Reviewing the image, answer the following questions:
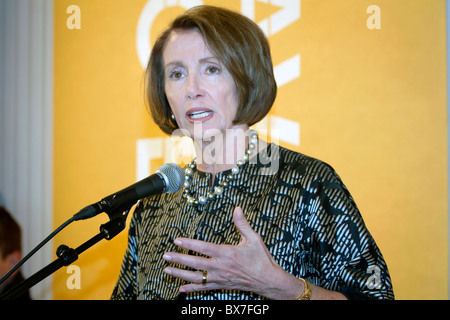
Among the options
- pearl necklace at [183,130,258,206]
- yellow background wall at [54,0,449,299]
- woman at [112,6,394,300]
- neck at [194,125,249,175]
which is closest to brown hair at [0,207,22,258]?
yellow background wall at [54,0,449,299]

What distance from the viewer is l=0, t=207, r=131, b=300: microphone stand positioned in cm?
104

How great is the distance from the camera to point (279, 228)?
1.42 metres

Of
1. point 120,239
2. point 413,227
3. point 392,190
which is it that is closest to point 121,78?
point 120,239

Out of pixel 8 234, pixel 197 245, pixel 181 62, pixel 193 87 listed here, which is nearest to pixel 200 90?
pixel 193 87

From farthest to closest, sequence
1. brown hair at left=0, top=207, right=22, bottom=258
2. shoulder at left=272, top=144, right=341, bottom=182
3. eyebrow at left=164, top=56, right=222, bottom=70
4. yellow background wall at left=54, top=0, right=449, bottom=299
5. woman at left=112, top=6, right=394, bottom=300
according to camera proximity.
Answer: brown hair at left=0, top=207, right=22, bottom=258, yellow background wall at left=54, top=0, right=449, bottom=299, eyebrow at left=164, top=56, right=222, bottom=70, shoulder at left=272, top=144, right=341, bottom=182, woman at left=112, top=6, right=394, bottom=300

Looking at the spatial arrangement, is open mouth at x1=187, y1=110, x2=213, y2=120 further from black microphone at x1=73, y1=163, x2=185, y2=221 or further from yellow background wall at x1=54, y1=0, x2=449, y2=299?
yellow background wall at x1=54, y1=0, x2=449, y2=299

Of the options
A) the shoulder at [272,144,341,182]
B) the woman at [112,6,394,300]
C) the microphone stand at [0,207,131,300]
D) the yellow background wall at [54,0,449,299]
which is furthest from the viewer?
the yellow background wall at [54,0,449,299]

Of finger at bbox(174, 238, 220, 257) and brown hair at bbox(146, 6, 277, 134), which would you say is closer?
finger at bbox(174, 238, 220, 257)

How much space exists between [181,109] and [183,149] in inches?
43.9

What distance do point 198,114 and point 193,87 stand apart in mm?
96

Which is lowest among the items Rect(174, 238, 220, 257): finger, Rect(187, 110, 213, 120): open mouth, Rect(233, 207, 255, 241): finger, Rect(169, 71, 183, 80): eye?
Rect(174, 238, 220, 257): finger

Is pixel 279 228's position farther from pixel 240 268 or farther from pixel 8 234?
pixel 8 234

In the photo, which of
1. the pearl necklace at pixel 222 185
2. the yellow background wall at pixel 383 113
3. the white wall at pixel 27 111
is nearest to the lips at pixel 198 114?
the pearl necklace at pixel 222 185
